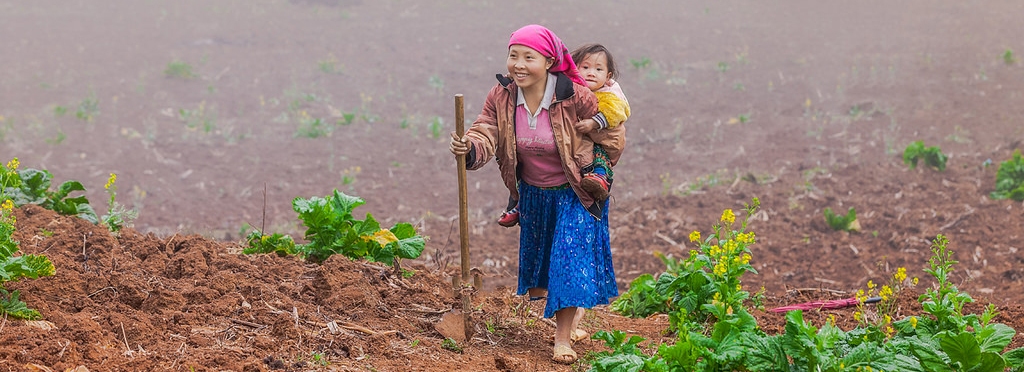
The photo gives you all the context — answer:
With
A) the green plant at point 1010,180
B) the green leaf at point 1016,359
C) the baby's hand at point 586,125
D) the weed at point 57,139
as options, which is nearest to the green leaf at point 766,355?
the green leaf at point 1016,359

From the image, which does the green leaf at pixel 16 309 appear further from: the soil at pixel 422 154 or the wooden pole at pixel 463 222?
the wooden pole at pixel 463 222

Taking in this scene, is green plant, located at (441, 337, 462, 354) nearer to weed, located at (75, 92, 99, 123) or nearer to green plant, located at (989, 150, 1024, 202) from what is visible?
green plant, located at (989, 150, 1024, 202)

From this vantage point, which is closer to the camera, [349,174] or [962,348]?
[962,348]

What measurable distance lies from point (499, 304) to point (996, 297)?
11.2ft

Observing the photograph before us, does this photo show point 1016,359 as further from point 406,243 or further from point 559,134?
point 406,243

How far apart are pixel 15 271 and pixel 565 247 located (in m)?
2.23

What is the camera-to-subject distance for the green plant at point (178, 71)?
13.1m

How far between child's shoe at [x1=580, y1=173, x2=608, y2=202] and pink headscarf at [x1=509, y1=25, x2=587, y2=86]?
0.44 m

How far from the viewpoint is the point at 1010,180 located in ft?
28.2

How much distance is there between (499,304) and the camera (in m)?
5.31

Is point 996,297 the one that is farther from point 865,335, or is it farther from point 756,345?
point 756,345

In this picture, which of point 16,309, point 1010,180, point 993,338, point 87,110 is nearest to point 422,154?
point 87,110

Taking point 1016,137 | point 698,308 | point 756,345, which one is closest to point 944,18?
point 1016,137

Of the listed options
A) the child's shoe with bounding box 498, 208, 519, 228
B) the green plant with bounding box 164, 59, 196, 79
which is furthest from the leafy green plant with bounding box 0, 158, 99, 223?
the green plant with bounding box 164, 59, 196, 79
